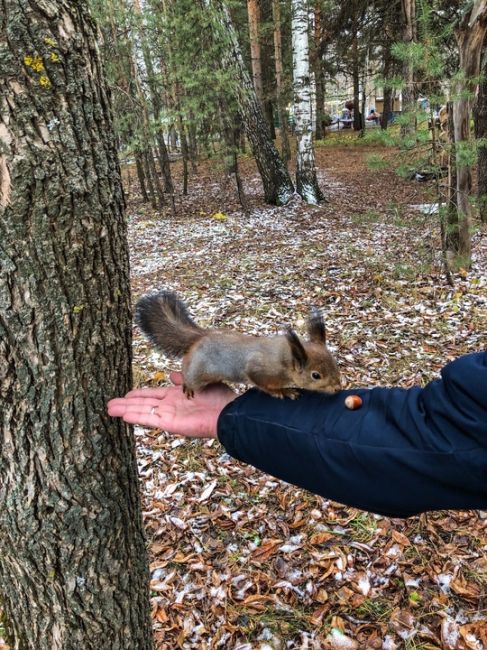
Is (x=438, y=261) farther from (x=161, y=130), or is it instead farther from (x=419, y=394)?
(x=161, y=130)

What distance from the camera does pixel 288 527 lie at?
321cm

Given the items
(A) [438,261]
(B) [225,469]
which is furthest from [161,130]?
(B) [225,469]

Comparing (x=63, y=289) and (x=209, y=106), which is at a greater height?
(x=209, y=106)

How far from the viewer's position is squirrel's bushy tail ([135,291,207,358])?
2666 mm

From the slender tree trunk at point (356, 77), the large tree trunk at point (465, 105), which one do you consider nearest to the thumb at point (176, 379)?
the large tree trunk at point (465, 105)

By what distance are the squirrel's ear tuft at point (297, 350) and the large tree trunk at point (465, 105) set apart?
4.50 meters

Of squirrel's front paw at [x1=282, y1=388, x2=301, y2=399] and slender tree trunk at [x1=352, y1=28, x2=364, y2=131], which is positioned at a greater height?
slender tree trunk at [x1=352, y1=28, x2=364, y2=131]

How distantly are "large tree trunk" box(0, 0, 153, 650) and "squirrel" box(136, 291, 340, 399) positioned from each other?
70 centimetres

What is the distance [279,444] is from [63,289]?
88 centimetres

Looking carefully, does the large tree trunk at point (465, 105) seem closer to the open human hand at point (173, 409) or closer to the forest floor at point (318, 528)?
the forest floor at point (318, 528)

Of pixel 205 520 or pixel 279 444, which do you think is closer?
pixel 279 444

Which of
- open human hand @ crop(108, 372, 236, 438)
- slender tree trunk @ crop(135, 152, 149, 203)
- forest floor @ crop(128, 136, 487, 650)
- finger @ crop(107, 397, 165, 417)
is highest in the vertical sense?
slender tree trunk @ crop(135, 152, 149, 203)

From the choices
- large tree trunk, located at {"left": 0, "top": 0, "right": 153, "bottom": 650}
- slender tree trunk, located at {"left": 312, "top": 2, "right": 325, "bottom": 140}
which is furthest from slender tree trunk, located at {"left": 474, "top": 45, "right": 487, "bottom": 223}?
slender tree trunk, located at {"left": 312, "top": 2, "right": 325, "bottom": 140}

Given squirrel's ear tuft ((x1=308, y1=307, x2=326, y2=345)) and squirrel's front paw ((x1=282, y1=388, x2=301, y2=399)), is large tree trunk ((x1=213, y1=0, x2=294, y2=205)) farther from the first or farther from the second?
squirrel's front paw ((x1=282, y1=388, x2=301, y2=399))
